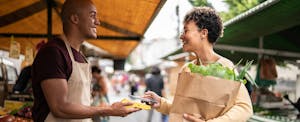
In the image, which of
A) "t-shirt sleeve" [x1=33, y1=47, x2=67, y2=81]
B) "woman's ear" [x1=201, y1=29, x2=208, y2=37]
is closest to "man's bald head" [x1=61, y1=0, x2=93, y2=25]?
"t-shirt sleeve" [x1=33, y1=47, x2=67, y2=81]

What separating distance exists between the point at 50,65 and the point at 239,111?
1.14m

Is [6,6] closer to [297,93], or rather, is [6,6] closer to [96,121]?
[96,121]

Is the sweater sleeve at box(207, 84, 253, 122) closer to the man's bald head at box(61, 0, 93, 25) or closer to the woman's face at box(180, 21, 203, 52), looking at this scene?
the woman's face at box(180, 21, 203, 52)

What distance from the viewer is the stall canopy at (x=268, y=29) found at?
4289mm

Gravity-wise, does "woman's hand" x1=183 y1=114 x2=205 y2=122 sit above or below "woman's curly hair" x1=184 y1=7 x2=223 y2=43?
below

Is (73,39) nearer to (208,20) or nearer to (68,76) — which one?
(68,76)

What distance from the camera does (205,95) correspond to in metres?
2.27

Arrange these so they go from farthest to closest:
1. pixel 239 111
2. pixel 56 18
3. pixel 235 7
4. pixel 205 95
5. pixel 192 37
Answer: pixel 235 7
pixel 56 18
pixel 192 37
pixel 239 111
pixel 205 95

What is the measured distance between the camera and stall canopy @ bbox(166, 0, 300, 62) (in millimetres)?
4289

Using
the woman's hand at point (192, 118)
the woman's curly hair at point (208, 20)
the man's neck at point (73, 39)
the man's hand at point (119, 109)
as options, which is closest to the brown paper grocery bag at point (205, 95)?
the woman's hand at point (192, 118)

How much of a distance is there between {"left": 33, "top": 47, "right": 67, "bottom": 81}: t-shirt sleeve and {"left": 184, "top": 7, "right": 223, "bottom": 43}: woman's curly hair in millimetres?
871

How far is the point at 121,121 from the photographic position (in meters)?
13.8

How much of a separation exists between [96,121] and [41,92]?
6781 mm

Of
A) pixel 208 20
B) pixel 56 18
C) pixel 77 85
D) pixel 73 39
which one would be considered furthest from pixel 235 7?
pixel 77 85
